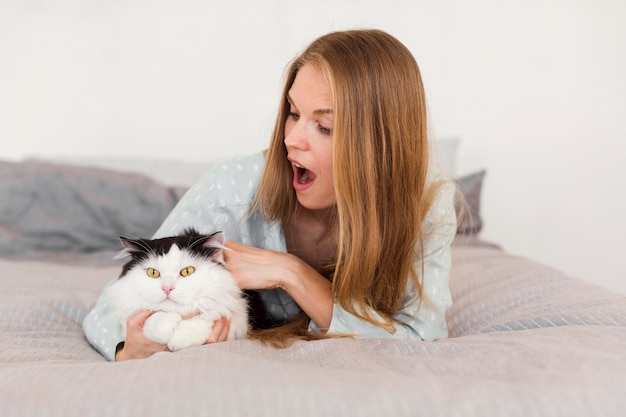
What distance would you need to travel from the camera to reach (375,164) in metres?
1.50

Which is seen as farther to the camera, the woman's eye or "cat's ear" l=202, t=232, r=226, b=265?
the woman's eye

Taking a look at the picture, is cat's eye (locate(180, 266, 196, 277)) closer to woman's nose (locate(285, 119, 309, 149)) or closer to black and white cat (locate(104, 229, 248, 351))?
black and white cat (locate(104, 229, 248, 351))

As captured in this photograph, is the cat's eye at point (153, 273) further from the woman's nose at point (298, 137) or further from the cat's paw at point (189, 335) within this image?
the woman's nose at point (298, 137)

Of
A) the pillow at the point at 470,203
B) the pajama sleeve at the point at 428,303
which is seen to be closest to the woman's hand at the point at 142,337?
the pajama sleeve at the point at 428,303

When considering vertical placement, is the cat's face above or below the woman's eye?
below

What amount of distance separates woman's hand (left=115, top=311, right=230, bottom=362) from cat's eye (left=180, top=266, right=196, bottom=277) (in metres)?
0.09

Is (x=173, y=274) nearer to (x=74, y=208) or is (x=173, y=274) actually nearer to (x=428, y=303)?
(x=428, y=303)

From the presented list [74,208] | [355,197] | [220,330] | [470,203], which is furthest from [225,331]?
[470,203]

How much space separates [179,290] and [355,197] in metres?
0.50

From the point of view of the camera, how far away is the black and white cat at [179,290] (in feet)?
4.02

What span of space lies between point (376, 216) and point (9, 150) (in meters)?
2.70

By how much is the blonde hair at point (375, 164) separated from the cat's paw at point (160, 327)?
0.42 metres

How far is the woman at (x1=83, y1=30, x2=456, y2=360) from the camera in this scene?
145cm

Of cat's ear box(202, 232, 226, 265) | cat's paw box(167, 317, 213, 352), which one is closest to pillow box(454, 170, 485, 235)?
cat's ear box(202, 232, 226, 265)
